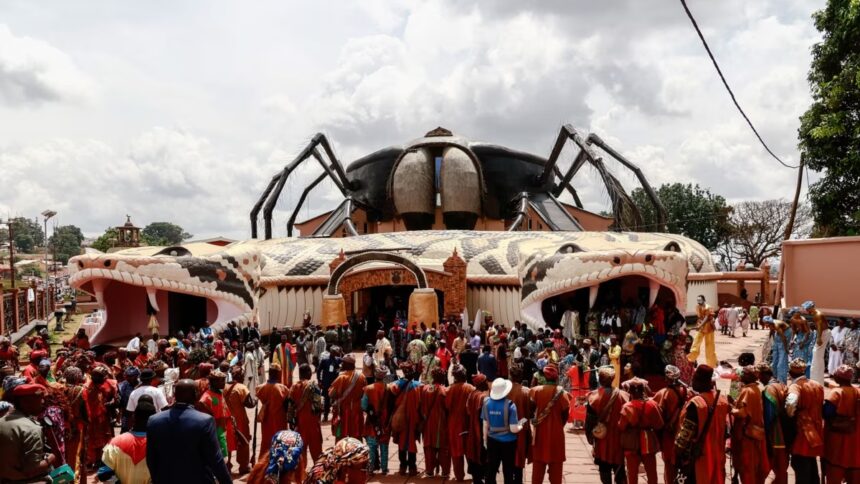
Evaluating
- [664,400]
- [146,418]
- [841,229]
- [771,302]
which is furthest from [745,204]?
[146,418]

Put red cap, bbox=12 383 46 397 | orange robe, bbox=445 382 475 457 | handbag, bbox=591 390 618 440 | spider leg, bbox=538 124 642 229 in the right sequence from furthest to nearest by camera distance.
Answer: spider leg, bbox=538 124 642 229 < orange robe, bbox=445 382 475 457 < handbag, bbox=591 390 618 440 < red cap, bbox=12 383 46 397

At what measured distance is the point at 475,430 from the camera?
6102 mm

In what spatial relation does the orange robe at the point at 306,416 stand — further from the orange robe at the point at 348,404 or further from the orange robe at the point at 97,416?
the orange robe at the point at 97,416

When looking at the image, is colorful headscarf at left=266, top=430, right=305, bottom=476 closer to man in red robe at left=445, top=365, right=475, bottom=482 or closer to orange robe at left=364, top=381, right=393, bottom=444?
man in red robe at left=445, top=365, right=475, bottom=482

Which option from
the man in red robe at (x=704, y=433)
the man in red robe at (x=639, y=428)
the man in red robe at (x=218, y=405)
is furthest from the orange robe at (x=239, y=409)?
the man in red robe at (x=704, y=433)

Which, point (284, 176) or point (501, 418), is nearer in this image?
point (501, 418)

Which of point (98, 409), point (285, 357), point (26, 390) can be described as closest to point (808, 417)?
point (26, 390)

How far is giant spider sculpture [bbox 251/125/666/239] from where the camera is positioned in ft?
89.6

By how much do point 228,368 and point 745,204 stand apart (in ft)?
129

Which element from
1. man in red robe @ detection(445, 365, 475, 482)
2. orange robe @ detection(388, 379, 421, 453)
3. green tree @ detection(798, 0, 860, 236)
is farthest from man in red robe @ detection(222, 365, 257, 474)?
green tree @ detection(798, 0, 860, 236)

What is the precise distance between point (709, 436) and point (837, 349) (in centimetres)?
784

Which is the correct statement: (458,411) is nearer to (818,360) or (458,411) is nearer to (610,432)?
(610,432)

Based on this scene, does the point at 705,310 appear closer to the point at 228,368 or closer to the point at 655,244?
the point at 655,244

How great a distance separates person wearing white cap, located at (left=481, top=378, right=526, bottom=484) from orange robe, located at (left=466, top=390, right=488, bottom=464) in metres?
0.31
